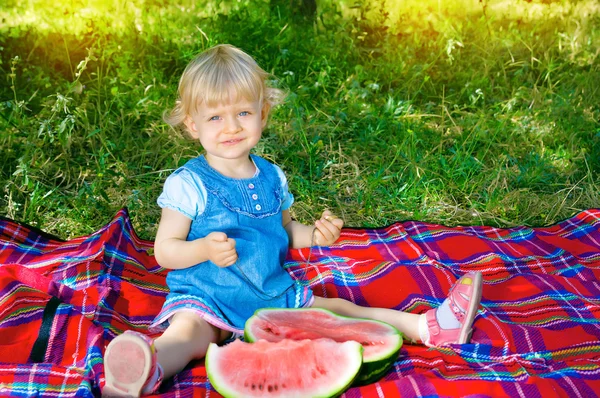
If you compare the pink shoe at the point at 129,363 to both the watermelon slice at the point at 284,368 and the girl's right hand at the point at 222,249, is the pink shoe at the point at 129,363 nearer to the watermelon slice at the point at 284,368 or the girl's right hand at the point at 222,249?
the watermelon slice at the point at 284,368

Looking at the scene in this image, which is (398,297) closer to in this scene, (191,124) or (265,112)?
(265,112)

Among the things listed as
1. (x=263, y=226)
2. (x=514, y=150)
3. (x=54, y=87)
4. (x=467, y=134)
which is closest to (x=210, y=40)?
(x=54, y=87)

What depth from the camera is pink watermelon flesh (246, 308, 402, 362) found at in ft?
7.89

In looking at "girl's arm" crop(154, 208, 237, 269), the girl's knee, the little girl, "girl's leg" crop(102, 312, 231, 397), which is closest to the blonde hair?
the little girl

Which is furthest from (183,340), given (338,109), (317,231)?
(338,109)

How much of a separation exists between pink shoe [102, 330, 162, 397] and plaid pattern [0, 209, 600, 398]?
4.4 inches

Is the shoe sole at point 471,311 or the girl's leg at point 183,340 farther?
the shoe sole at point 471,311

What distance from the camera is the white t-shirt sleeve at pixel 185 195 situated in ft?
8.51

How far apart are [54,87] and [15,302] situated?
2.69 metres

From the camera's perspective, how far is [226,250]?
231 cm

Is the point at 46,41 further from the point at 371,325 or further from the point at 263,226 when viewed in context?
the point at 371,325

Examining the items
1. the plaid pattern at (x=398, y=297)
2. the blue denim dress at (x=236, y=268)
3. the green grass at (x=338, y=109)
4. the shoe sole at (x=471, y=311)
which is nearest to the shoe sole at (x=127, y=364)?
the plaid pattern at (x=398, y=297)

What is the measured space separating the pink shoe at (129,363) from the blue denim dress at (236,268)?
0.46m

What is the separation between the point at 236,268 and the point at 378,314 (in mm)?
567
